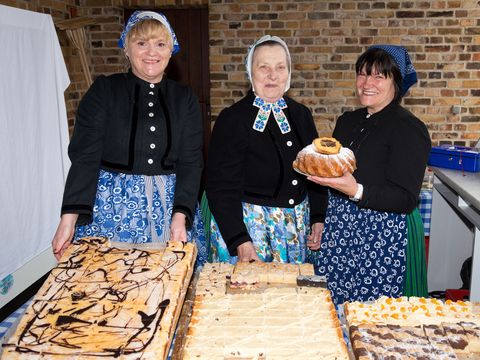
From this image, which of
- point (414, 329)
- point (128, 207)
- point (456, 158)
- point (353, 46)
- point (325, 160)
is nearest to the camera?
point (414, 329)

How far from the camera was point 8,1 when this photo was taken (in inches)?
125

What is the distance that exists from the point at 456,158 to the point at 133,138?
6.47 ft

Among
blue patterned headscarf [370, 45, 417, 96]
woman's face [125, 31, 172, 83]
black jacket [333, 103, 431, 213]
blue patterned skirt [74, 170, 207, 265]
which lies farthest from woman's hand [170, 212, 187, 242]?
blue patterned headscarf [370, 45, 417, 96]

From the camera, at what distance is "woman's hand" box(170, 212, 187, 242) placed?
1.77 m

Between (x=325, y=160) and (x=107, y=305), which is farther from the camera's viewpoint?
(x=325, y=160)

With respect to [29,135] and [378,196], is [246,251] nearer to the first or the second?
[378,196]

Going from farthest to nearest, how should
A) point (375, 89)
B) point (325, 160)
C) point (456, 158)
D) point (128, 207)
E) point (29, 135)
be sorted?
point (29, 135)
point (456, 158)
point (375, 89)
point (128, 207)
point (325, 160)

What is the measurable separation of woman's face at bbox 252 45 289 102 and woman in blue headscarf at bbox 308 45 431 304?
385 millimetres

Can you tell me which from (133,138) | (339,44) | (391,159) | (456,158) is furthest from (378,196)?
(339,44)

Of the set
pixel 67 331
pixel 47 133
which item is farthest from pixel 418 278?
pixel 47 133

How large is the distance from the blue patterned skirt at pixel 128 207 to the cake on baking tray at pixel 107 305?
447mm

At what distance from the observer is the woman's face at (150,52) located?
5.95 feet

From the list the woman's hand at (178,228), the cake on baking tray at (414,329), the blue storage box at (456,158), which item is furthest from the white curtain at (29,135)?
the blue storage box at (456,158)

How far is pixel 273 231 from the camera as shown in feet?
6.32
